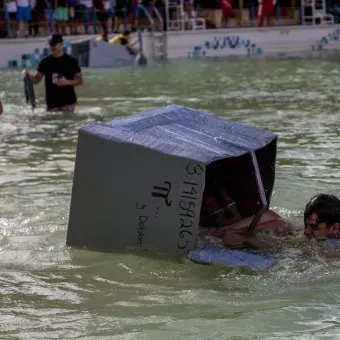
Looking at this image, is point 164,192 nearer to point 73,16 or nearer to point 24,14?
point 24,14

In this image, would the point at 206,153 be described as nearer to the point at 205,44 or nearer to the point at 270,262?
the point at 270,262

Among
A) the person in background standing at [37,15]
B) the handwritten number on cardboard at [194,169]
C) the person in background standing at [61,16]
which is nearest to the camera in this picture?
the handwritten number on cardboard at [194,169]

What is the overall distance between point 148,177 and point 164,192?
144 millimetres

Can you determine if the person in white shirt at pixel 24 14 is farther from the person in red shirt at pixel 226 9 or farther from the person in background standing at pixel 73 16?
the person in red shirt at pixel 226 9

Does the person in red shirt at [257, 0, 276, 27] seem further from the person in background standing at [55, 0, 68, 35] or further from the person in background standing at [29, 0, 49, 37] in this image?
the person in background standing at [29, 0, 49, 37]

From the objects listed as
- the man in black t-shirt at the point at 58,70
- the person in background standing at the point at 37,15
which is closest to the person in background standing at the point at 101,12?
the person in background standing at the point at 37,15

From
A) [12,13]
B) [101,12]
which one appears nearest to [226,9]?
[101,12]

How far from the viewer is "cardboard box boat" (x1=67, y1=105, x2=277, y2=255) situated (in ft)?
19.9

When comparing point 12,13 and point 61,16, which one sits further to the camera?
point 12,13

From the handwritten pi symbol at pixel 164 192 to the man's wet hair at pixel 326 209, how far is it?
3.15 ft

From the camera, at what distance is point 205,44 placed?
29453mm

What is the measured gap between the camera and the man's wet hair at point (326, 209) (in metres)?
6.28

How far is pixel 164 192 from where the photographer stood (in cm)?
614

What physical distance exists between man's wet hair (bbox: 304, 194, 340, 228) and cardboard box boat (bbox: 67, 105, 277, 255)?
0.34 metres
